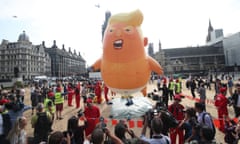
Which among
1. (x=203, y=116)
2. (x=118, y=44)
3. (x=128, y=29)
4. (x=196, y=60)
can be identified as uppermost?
(x=196, y=60)

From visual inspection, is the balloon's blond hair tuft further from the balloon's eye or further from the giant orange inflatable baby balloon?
the balloon's eye

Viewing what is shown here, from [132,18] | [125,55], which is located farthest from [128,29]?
[125,55]

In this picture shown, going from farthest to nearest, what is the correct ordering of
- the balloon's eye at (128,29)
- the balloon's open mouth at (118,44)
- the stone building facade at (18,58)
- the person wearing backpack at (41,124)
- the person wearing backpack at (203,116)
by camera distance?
Answer: the stone building facade at (18,58)
the balloon's eye at (128,29)
the balloon's open mouth at (118,44)
the person wearing backpack at (41,124)
the person wearing backpack at (203,116)

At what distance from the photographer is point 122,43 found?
313 inches

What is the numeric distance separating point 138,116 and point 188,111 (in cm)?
485

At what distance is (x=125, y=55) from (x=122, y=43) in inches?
20.1

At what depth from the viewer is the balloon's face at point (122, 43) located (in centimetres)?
797

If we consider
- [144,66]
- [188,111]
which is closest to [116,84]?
[144,66]

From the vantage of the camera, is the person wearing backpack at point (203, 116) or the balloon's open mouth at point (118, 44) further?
the balloon's open mouth at point (118, 44)

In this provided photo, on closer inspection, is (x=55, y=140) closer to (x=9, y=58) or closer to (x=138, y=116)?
(x=138, y=116)

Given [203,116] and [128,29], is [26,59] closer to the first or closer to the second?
[128,29]

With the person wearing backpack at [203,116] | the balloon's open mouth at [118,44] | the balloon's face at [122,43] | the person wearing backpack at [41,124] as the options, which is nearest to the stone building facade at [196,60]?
the balloon's face at [122,43]

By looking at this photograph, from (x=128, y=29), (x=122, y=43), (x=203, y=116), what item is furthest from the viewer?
(x=128, y=29)

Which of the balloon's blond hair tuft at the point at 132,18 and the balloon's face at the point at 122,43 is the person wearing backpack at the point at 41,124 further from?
the balloon's blond hair tuft at the point at 132,18
